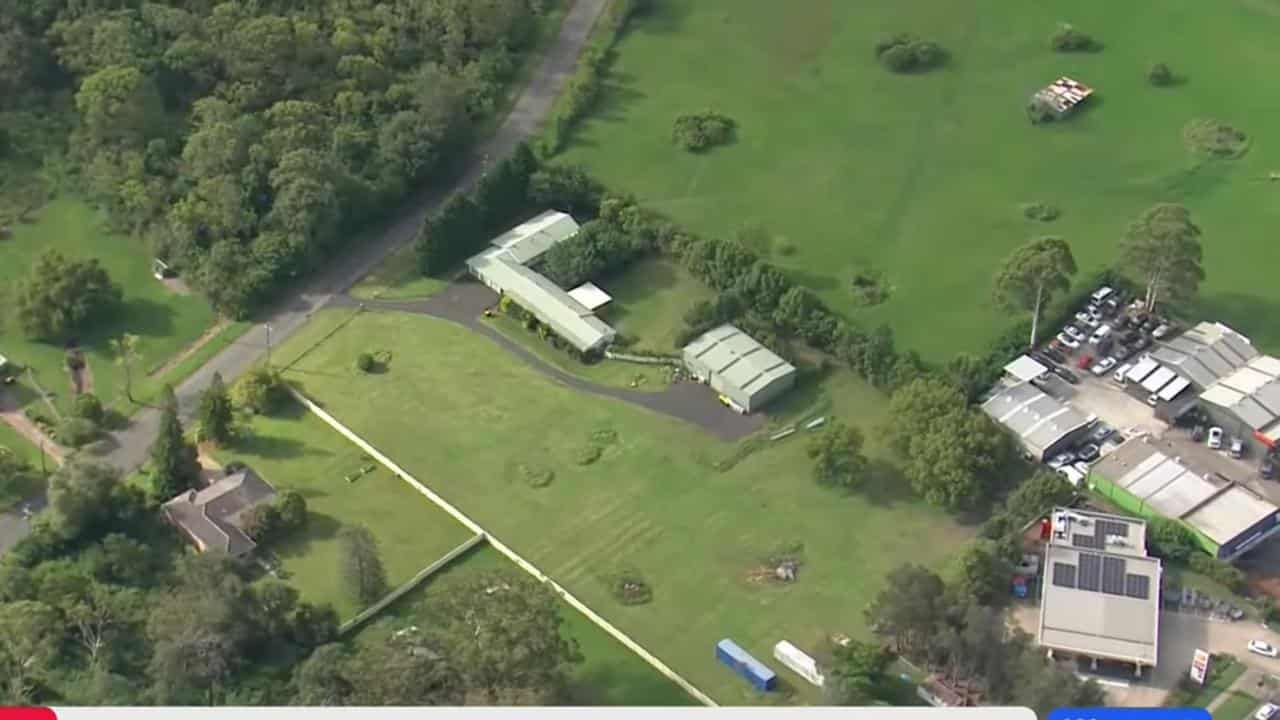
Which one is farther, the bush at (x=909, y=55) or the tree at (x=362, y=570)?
the bush at (x=909, y=55)

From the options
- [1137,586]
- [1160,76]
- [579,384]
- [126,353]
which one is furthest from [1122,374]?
[126,353]

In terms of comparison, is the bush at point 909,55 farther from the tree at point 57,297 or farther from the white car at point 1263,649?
the tree at point 57,297

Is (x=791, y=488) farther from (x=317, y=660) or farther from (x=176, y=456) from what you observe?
(x=176, y=456)

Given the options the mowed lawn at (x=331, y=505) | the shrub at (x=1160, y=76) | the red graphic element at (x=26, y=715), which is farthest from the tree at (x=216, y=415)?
the shrub at (x=1160, y=76)

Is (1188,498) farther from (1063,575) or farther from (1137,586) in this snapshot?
(1063,575)

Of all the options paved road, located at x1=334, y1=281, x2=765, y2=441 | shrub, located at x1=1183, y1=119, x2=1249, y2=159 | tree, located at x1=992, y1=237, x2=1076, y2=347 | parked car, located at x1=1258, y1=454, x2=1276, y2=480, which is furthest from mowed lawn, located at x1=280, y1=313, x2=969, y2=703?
shrub, located at x1=1183, y1=119, x2=1249, y2=159

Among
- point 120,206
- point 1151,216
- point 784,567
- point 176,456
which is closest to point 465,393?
point 176,456
